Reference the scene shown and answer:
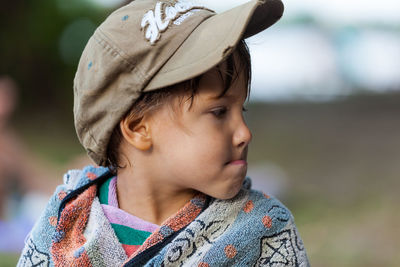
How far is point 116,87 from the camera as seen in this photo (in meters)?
1.35

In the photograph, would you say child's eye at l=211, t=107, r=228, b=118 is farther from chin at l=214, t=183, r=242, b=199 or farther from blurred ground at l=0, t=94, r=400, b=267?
blurred ground at l=0, t=94, r=400, b=267

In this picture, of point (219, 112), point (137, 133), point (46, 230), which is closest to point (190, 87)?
point (219, 112)

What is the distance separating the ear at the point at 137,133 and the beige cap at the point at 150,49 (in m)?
0.03

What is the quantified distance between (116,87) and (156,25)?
183mm

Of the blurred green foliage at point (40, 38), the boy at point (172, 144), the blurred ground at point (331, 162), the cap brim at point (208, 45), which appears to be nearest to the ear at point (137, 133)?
the boy at point (172, 144)

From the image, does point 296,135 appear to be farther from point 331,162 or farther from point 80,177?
point 80,177

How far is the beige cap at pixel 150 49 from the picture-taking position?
4.15 ft

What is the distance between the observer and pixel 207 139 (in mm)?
1315

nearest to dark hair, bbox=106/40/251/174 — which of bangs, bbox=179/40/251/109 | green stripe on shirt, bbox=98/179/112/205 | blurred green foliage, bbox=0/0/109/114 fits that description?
bangs, bbox=179/40/251/109

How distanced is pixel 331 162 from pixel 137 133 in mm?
4726

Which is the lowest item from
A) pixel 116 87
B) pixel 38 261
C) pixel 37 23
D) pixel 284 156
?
pixel 284 156

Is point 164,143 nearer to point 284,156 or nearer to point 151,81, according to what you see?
point 151,81

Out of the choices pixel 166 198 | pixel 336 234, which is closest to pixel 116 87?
pixel 166 198

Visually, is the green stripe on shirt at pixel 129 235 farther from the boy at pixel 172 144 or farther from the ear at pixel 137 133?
the ear at pixel 137 133
